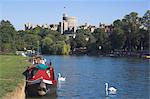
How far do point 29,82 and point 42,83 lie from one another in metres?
1.15

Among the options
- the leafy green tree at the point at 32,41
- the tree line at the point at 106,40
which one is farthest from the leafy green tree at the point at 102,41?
the leafy green tree at the point at 32,41

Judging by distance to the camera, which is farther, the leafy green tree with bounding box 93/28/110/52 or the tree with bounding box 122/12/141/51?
the leafy green tree with bounding box 93/28/110/52

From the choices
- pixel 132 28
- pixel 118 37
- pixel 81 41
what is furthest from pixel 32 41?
pixel 132 28

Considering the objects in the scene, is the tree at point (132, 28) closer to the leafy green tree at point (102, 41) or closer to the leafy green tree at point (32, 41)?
the leafy green tree at point (102, 41)

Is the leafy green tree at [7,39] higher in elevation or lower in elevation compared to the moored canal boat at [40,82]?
higher

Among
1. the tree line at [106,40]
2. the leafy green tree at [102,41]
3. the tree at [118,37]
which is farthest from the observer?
the leafy green tree at [102,41]

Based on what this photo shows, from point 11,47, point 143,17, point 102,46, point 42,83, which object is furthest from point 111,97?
point 102,46

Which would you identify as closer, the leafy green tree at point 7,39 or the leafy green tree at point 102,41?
the leafy green tree at point 7,39

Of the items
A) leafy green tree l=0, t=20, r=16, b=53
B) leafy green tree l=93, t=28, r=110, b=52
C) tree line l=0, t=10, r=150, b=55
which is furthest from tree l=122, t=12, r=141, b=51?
leafy green tree l=0, t=20, r=16, b=53

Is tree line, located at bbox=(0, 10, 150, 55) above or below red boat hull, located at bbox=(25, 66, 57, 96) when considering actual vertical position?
above

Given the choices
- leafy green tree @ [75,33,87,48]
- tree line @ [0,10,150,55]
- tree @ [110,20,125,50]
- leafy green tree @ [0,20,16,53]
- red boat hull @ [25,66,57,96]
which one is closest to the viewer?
red boat hull @ [25,66,57,96]

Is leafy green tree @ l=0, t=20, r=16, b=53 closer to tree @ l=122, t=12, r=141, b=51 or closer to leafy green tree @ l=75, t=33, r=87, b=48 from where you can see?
tree @ l=122, t=12, r=141, b=51

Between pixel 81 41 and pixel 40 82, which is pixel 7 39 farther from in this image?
pixel 40 82

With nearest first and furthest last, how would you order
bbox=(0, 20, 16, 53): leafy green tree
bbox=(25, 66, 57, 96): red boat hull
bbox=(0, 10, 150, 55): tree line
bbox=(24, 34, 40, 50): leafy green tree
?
bbox=(25, 66, 57, 96): red boat hull < bbox=(0, 20, 16, 53): leafy green tree < bbox=(0, 10, 150, 55): tree line < bbox=(24, 34, 40, 50): leafy green tree
